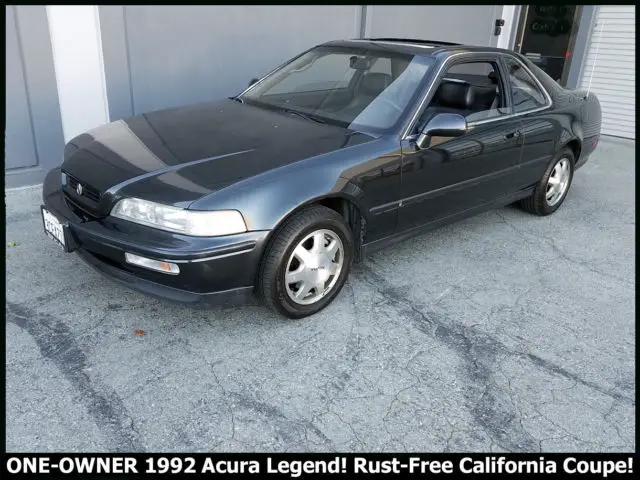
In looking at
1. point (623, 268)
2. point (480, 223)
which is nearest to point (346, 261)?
point (480, 223)

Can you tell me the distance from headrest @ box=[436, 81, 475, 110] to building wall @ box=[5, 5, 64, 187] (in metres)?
3.41

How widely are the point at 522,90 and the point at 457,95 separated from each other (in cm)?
84

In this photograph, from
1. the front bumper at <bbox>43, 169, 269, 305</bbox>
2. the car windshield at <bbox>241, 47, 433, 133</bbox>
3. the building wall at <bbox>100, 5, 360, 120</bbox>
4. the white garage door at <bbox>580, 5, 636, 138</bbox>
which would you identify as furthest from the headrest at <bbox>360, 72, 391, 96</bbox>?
the white garage door at <bbox>580, 5, 636, 138</bbox>

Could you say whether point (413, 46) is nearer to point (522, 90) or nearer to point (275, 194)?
point (522, 90)

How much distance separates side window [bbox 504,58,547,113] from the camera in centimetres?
430

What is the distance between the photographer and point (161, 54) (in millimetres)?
5492

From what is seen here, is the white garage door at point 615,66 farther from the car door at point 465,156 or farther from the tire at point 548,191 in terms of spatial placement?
the car door at point 465,156

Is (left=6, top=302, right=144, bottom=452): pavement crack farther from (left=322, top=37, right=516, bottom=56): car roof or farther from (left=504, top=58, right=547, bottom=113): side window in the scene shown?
(left=504, top=58, right=547, bottom=113): side window

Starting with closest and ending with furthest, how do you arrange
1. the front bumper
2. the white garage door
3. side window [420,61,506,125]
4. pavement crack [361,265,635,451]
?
pavement crack [361,265,635,451]
the front bumper
side window [420,61,506,125]
the white garage door

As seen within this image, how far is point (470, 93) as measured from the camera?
3879 mm

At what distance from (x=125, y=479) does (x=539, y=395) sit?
1.94 metres

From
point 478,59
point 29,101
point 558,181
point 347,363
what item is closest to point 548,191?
point 558,181

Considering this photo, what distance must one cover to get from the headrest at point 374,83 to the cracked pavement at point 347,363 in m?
1.20

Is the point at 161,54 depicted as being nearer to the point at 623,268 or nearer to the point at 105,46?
the point at 105,46
